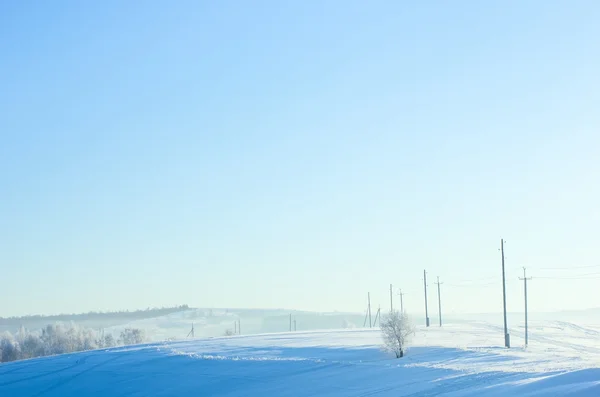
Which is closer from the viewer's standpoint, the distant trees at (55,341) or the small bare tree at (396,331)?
the small bare tree at (396,331)

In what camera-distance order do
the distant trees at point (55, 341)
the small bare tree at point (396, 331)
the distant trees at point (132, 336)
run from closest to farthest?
1. the small bare tree at point (396, 331)
2. the distant trees at point (55, 341)
3. the distant trees at point (132, 336)

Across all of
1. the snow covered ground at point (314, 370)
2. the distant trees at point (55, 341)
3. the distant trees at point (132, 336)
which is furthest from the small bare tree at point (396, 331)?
the distant trees at point (132, 336)

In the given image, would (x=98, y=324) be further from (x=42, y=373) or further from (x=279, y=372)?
(x=279, y=372)

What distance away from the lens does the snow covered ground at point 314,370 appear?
33.2m

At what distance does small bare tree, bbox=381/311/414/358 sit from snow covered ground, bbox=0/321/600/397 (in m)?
0.82

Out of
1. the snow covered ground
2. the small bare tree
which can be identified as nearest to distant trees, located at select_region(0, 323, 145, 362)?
the snow covered ground

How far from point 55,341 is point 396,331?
279 ft

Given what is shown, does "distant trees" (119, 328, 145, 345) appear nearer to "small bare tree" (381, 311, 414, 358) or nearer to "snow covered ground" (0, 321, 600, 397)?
"snow covered ground" (0, 321, 600, 397)

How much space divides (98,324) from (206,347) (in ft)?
402

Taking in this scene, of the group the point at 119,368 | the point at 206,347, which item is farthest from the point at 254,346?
the point at 119,368

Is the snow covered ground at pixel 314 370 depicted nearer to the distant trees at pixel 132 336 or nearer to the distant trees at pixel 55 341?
the distant trees at pixel 55 341

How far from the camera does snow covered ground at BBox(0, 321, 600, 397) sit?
33.2 meters

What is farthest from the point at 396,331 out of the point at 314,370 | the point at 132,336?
A: the point at 132,336

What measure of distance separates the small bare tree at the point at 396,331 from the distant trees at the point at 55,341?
252 ft
